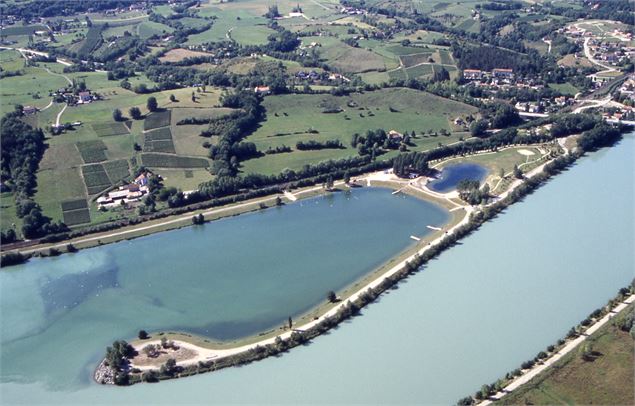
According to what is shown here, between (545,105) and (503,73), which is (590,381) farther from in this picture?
(503,73)

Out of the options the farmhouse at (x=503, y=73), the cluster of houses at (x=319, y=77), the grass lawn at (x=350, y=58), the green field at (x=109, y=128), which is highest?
the grass lawn at (x=350, y=58)

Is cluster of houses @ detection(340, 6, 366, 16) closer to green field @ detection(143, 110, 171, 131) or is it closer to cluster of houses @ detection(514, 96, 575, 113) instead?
cluster of houses @ detection(514, 96, 575, 113)

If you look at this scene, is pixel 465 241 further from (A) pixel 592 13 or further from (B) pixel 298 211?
(A) pixel 592 13

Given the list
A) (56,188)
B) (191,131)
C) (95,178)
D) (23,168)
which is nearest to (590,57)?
(191,131)

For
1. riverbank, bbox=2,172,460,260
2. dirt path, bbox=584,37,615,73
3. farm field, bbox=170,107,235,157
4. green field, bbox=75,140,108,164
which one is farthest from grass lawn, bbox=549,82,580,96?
green field, bbox=75,140,108,164

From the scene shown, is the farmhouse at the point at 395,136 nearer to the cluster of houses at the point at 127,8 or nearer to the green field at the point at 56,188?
the green field at the point at 56,188

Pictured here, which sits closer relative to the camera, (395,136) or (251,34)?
(395,136)

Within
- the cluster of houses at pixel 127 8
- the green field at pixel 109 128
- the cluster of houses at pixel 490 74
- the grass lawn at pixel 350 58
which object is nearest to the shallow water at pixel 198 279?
the green field at pixel 109 128

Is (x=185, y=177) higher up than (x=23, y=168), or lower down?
lower down
